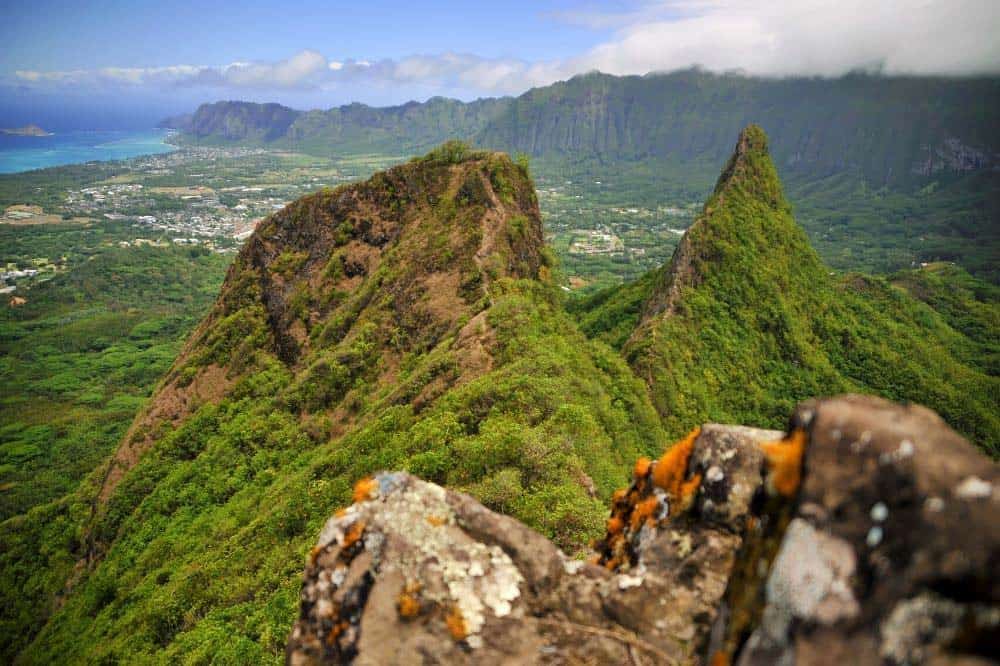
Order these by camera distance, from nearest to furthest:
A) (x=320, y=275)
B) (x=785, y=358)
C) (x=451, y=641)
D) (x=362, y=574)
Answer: (x=451, y=641) → (x=362, y=574) → (x=320, y=275) → (x=785, y=358)

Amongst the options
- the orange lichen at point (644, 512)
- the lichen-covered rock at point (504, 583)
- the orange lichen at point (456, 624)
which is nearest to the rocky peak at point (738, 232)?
the orange lichen at point (644, 512)

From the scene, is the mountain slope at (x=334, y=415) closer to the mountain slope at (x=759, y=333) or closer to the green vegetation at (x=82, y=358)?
A: the mountain slope at (x=759, y=333)

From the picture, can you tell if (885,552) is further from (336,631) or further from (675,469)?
(336,631)

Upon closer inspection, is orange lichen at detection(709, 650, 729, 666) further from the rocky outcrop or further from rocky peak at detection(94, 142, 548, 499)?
rocky peak at detection(94, 142, 548, 499)

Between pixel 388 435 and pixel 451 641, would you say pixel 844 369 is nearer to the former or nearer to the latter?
pixel 388 435

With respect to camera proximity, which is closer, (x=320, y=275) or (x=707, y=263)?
(x=320, y=275)

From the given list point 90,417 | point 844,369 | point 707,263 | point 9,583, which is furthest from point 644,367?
point 90,417
